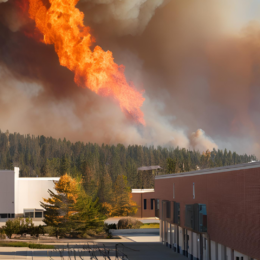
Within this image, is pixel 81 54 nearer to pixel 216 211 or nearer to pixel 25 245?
pixel 25 245

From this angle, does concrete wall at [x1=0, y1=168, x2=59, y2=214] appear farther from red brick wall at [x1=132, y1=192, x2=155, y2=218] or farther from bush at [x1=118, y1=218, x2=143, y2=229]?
bush at [x1=118, y1=218, x2=143, y2=229]

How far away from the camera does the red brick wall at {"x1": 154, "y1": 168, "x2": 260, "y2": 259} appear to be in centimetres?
1894

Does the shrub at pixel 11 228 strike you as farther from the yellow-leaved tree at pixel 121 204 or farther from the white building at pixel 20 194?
the yellow-leaved tree at pixel 121 204

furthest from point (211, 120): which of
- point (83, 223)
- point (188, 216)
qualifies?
point (188, 216)

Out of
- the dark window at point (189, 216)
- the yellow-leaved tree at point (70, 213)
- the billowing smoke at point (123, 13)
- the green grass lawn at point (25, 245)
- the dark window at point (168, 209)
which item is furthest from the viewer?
the billowing smoke at point (123, 13)

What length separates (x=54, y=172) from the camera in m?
134

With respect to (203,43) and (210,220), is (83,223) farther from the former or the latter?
(203,43)

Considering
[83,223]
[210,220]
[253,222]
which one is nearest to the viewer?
[253,222]

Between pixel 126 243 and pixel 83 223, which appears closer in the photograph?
pixel 126 243

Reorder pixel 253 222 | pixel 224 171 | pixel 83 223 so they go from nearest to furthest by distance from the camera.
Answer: pixel 253 222 → pixel 224 171 → pixel 83 223

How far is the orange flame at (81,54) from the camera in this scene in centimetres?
15488

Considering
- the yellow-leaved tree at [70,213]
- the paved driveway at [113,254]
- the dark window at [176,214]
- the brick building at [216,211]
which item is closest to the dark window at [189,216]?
the brick building at [216,211]

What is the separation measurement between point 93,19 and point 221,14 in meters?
45.4

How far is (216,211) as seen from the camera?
80.3ft
